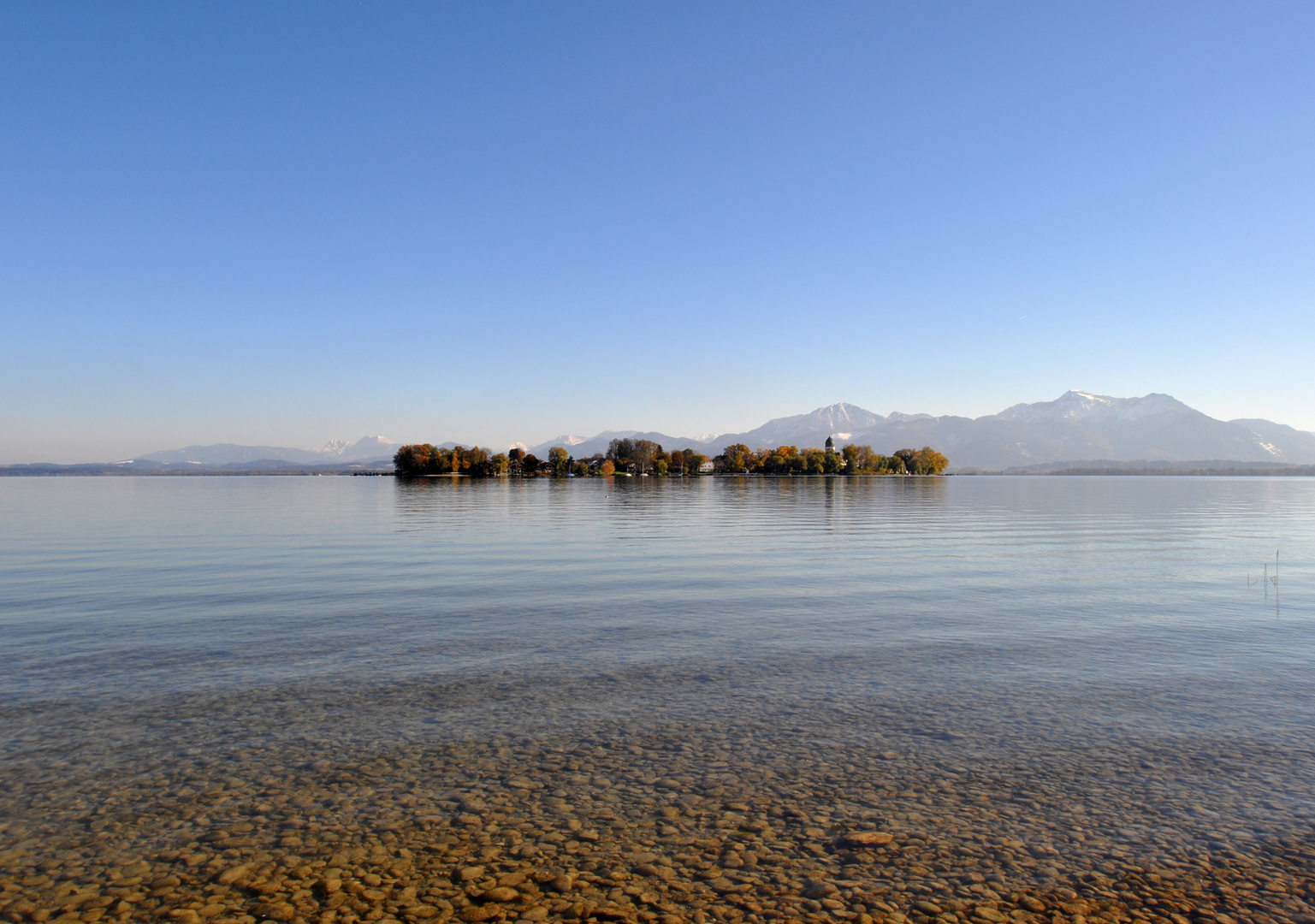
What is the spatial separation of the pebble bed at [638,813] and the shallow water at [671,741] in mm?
55

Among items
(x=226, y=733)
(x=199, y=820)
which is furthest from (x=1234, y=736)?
(x=226, y=733)

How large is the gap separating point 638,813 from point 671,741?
8.23 feet

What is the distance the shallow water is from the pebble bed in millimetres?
55

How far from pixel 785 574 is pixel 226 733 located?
23.8m

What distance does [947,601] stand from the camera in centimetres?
2552

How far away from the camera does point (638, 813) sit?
973 cm

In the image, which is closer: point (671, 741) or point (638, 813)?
point (638, 813)

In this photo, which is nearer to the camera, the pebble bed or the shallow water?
the pebble bed

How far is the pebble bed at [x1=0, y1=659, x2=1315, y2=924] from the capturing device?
7871 millimetres

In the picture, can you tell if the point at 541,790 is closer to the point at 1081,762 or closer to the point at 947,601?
the point at 1081,762

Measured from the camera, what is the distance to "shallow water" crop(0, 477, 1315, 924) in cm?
841

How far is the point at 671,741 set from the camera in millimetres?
12188

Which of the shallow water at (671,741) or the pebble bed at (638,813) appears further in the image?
the shallow water at (671,741)

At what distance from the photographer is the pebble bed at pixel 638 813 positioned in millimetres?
7871
